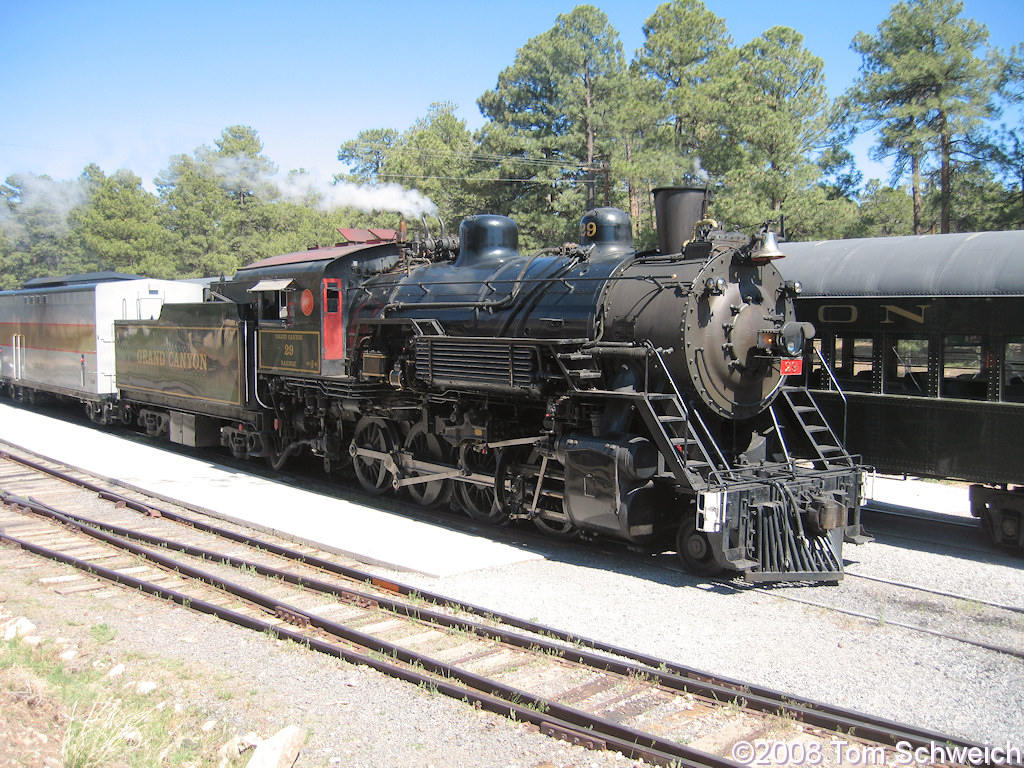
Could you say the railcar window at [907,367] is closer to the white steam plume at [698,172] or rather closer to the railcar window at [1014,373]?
the railcar window at [1014,373]

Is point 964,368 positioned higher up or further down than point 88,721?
higher up

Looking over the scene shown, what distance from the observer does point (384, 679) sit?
212 inches

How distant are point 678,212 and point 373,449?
17.7 feet

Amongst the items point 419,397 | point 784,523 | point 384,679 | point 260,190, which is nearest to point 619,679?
point 384,679

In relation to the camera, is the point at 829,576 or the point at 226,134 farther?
the point at 226,134

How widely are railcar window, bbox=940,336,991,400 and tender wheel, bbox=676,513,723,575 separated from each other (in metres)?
3.64

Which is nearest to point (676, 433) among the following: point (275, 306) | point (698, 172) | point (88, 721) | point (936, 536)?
point (936, 536)

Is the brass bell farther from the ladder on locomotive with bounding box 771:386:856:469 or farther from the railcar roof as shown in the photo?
the railcar roof

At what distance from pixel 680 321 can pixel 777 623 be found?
2.74 m

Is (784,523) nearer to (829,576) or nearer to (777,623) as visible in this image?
(829,576)

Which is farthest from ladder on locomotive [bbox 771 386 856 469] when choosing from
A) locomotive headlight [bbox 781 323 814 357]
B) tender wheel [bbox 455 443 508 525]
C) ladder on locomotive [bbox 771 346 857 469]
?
tender wheel [bbox 455 443 508 525]

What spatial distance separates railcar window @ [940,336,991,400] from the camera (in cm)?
866

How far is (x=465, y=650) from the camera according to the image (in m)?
5.84

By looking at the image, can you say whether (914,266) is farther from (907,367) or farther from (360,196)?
(360,196)
